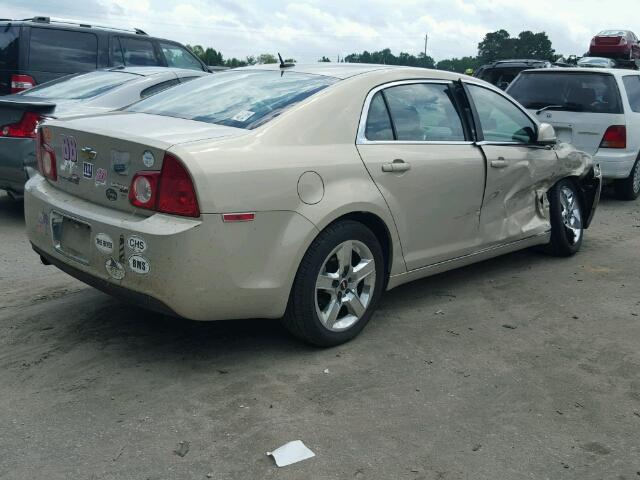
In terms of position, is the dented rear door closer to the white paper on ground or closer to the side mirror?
the side mirror

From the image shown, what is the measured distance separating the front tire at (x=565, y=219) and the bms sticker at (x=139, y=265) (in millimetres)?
3712

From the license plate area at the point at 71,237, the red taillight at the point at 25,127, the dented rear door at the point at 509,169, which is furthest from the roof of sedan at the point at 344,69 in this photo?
Answer: the red taillight at the point at 25,127

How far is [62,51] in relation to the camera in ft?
30.3

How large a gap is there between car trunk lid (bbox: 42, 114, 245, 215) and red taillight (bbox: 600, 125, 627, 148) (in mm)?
6480

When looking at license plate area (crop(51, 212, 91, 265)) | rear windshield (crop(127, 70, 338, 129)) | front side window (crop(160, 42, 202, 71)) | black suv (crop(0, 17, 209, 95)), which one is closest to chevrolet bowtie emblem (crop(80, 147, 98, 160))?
license plate area (crop(51, 212, 91, 265))

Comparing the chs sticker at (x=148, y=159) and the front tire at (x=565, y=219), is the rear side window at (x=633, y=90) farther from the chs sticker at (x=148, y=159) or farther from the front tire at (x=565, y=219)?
the chs sticker at (x=148, y=159)

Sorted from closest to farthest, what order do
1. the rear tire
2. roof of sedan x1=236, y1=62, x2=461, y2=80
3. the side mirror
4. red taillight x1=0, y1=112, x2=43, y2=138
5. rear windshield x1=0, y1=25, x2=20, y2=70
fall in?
roof of sedan x1=236, y1=62, x2=461, y2=80 → the side mirror → red taillight x1=0, y1=112, x2=43, y2=138 → rear windshield x1=0, y1=25, x2=20, y2=70 → the rear tire

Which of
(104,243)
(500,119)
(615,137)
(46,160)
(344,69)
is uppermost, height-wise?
(344,69)

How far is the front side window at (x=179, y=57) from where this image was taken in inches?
425

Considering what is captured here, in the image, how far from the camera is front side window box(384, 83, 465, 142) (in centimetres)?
449

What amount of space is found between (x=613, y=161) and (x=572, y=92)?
1.01 m

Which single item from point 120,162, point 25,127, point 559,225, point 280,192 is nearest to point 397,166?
point 280,192

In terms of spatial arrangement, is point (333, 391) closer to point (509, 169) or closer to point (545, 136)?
point (509, 169)

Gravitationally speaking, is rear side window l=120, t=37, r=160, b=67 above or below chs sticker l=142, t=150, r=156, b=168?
above
